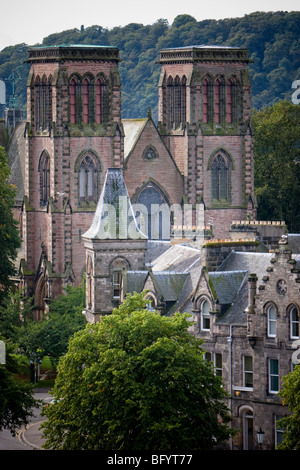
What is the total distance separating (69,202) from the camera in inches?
5054

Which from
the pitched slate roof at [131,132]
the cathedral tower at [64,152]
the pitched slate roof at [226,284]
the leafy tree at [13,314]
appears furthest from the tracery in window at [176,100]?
the pitched slate roof at [226,284]

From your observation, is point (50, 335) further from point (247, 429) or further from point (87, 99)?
point (247, 429)

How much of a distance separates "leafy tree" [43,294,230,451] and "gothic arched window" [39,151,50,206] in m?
52.2

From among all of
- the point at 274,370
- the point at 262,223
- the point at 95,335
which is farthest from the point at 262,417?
the point at 262,223

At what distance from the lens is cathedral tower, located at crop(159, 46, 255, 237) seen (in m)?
133

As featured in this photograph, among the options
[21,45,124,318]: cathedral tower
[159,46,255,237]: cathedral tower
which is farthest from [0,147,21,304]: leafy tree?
[159,46,255,237]: cathedral tower

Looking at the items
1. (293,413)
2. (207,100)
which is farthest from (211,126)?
(293,413)

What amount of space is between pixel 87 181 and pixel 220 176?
11.2m

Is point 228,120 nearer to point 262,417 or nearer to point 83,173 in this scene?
point 83,173

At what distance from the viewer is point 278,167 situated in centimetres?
15350

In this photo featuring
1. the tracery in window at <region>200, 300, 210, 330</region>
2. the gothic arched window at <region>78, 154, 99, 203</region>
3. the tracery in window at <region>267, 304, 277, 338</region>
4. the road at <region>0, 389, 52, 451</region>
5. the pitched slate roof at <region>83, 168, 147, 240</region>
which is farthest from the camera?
the gothic arched window at <region>78, 154, 99, 203</region>

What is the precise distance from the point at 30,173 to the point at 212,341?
48.8 meters

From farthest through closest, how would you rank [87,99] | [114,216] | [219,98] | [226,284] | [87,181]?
1. [219,98]
2. [87,99]
3. [87,181]
4. [114,216]
5. [226,284]

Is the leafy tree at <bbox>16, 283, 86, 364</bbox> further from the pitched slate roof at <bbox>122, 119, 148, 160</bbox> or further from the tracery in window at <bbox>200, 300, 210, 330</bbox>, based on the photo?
the tracery in window at <bbox>200, 300, 210, 330</bbox>
